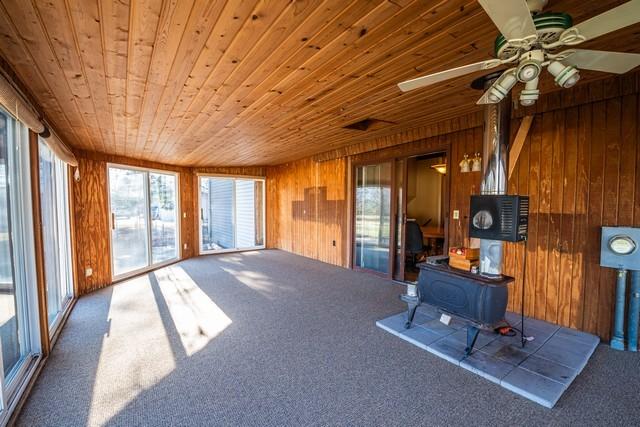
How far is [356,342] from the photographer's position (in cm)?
269

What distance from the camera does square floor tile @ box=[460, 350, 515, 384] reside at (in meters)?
2.13

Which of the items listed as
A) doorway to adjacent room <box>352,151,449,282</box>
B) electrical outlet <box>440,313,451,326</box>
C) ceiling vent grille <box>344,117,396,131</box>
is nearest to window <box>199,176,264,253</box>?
doorway to adjacent room <box>352,151,449,282</box>

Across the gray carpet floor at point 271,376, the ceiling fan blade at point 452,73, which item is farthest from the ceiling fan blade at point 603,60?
the gray carpet floor at point 271,376

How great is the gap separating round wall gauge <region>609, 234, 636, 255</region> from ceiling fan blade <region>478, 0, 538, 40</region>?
7.30ft

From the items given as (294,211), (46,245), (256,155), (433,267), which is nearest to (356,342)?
(433,267)

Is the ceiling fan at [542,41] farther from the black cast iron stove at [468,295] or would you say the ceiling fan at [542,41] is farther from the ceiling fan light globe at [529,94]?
the black cast iron stove at [468,295]

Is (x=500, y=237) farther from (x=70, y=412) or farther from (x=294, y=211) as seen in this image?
(x=294, y=211)

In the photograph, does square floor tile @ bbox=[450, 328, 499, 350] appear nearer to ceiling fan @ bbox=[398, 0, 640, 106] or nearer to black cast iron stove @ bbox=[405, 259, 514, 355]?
black cast iron stove @ bbox=[405, 259, 514, 355]

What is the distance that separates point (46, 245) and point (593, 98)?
5.70 meters

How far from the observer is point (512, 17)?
1.23m

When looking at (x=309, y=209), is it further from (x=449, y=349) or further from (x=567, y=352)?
(x=567, y=352)

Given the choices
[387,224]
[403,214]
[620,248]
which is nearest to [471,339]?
[620,248]

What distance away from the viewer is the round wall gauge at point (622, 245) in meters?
2.40

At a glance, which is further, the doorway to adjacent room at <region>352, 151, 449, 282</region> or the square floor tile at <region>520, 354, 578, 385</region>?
the doorway to adjacent room at <region>352, 151, 449, 282</region>
